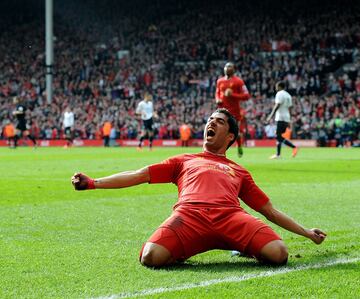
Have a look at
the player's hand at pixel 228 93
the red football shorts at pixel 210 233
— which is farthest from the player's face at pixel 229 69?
the red football shorts at pixel 210 233

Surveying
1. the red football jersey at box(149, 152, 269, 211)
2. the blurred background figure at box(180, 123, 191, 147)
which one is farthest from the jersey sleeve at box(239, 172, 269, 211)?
the blurred background figure at box(180, 123, 191, 147)

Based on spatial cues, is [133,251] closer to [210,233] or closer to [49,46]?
[210,233]

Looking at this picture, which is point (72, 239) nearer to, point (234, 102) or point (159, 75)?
point (234, 102)

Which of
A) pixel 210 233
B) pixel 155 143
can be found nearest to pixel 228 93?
pixel 210 233

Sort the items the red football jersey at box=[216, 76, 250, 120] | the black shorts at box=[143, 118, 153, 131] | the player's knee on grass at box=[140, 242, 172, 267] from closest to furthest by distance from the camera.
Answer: the player's knee on grass at box=[140, 242, 172, 267] → the red football jersey at box=[216, 76, 250, 120] → the black shorts at box=[143, 118, 153, 131]

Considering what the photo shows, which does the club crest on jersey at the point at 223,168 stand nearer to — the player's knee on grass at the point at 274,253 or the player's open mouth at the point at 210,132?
the player's open mouth at the point at 210,132

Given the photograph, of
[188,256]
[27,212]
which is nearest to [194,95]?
[27,212]

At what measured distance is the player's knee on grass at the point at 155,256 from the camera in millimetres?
5754

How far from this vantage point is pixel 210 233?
5941mm

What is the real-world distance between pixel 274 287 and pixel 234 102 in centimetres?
1512

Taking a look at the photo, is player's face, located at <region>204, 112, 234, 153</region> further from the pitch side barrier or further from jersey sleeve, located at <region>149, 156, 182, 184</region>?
the pitch side barrier

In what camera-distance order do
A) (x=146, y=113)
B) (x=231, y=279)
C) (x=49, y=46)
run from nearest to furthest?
(x=231, y=279) → (x=146, y=113) → (x=49, y=46)

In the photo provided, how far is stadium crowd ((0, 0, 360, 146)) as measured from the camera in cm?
4316

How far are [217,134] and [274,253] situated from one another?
120cm
